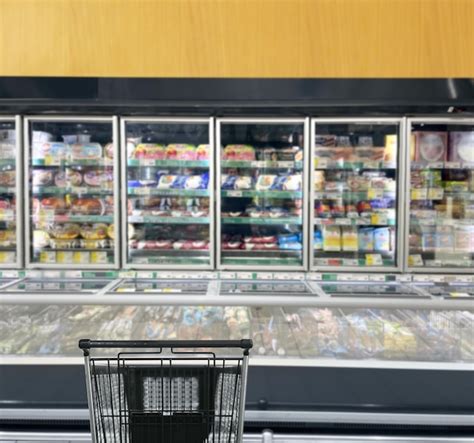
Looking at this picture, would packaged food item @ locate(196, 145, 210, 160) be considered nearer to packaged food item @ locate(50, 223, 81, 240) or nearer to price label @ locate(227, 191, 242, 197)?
price label @ locate(227, 191, 242, 197)

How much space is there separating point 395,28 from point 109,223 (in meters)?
2.89

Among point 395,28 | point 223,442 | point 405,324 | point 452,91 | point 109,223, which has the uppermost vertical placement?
point 395,28

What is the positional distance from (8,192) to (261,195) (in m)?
2.00

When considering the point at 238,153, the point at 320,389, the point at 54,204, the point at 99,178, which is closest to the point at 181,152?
the point at 238,153

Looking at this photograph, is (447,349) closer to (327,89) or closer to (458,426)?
(458,426)

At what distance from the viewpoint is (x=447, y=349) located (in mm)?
1913

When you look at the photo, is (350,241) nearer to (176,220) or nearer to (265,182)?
(265,182)

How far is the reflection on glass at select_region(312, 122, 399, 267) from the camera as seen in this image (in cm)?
348

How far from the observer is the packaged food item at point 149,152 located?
11.5 ft

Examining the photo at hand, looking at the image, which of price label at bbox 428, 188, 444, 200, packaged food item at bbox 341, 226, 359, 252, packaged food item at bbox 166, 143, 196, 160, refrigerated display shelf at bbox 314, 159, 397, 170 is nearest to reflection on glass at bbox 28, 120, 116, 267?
packaged food item at bbox 166, 143, 196, 160

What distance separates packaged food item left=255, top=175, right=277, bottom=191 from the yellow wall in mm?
2325

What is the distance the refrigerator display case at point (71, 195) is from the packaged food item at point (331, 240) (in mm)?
1640

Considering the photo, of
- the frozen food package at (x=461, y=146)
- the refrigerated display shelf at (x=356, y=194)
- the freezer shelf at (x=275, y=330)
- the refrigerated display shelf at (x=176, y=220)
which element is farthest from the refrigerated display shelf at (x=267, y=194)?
the freezer shelf at (x=275, y=330)

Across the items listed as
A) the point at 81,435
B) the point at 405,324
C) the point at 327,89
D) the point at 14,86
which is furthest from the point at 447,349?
the point at 14,86
